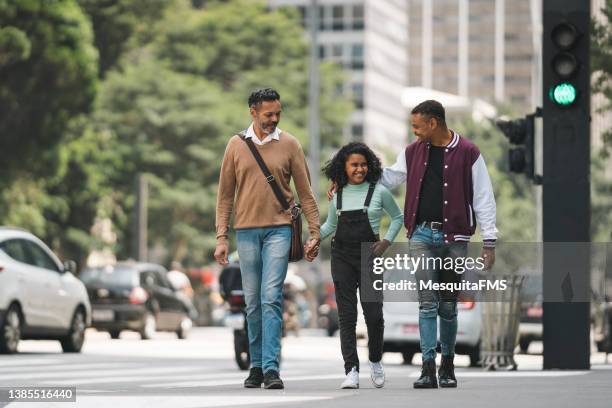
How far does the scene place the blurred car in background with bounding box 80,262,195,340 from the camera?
3338 cm

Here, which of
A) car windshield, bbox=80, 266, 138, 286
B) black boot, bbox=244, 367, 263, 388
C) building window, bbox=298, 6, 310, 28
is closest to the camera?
black boot, bbox=244, 367, 263, 388

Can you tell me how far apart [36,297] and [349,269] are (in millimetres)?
10372

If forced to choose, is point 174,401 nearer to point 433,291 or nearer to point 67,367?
point 433,291

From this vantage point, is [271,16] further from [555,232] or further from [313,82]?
[555,232]

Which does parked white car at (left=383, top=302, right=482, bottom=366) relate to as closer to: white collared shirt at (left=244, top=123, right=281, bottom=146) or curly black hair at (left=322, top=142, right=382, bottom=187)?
curly black hair at (left=322, top=142, right=382, bottom=187)

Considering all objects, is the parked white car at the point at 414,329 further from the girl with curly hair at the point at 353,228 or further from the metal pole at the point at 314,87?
the metal pole at the point at 314,87

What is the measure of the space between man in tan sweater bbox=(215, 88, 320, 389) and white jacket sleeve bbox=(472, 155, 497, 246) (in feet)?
3.72

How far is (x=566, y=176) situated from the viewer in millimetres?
15938

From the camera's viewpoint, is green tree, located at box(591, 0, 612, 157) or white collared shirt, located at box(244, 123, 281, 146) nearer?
white collared shirt, located at box(244, 123, 281, 146)

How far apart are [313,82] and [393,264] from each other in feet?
122

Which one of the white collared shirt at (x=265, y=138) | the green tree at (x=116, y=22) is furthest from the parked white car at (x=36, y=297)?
the green tree at (x=116, y=22)

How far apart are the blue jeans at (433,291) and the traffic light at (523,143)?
453 cm

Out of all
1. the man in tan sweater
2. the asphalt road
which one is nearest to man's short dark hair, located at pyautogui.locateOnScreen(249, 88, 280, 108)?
the man in tan sweater

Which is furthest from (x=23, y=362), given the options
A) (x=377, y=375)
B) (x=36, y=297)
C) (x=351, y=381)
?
(x=351, y=381)
